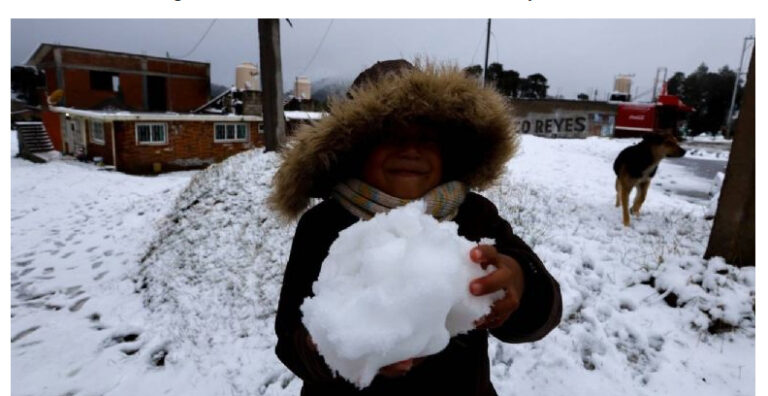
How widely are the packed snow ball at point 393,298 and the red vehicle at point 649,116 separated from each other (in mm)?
31994

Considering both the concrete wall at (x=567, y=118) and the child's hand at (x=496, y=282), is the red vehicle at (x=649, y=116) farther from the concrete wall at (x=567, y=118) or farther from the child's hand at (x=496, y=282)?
the child's hand at (x=496, y=282)

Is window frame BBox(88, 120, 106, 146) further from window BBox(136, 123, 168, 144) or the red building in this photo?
the red building

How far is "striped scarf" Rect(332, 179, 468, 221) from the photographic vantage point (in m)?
1.41

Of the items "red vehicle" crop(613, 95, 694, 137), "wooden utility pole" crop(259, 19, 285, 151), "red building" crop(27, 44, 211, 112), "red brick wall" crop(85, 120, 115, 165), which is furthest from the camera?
"red vehicle" crop(613, 95, 694, 137)

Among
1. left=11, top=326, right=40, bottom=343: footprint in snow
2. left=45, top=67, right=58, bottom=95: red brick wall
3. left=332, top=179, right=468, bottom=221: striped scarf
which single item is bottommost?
left=11, top=326, right=40, bottom=343: footprint in snow

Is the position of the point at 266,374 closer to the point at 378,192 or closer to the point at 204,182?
the point at 378,192

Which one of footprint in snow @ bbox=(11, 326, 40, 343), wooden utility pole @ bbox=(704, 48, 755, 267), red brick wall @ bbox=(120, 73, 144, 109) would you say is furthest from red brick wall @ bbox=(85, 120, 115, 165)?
wooden utility pole @ bbox=(704, 48, 755, 267)

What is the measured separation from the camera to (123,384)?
148 inches

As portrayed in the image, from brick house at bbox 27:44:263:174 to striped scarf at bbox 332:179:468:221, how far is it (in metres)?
20.6

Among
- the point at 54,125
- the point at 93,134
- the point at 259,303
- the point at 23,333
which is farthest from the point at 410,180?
the point at 54,125

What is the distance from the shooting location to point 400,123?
1.46m

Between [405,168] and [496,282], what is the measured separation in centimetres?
58

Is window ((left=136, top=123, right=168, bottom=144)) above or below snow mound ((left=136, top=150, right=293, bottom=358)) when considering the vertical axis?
above

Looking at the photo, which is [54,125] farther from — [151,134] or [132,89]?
[151,134]
